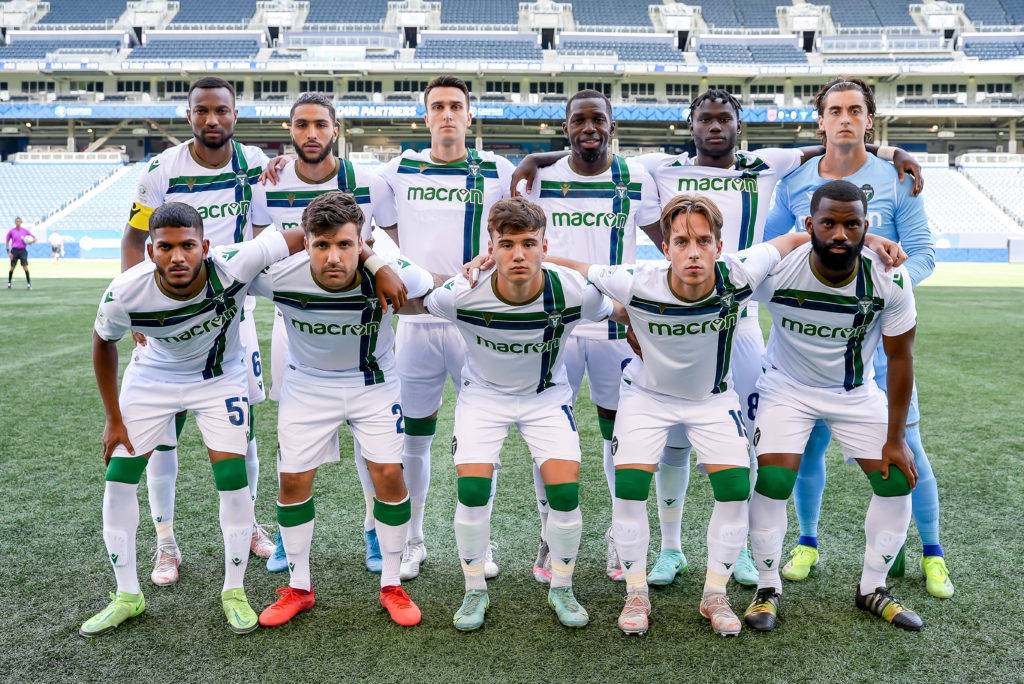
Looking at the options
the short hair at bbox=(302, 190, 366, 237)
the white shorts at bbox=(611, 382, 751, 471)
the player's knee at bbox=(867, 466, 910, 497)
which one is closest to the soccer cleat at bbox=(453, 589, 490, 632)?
the white shorts at bbox=(611, 382, 751, 471)

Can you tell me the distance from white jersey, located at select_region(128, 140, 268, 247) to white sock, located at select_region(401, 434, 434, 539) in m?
1.42

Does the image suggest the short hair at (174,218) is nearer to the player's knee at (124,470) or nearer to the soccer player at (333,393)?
the soccer player at (333,393)

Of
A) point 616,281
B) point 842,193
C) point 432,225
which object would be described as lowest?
point 616,281

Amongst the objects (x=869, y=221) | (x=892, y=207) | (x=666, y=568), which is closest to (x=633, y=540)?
(x=666, y=568)

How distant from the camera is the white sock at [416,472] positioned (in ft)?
12.9

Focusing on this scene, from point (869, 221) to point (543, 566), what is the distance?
2.32 metres

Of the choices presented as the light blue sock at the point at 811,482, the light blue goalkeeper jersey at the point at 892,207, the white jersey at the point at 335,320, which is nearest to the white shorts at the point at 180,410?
the white jersey at the point at 335,320

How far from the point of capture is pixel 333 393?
348cm

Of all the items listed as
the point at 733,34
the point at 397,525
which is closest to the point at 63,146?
the point at 733,34

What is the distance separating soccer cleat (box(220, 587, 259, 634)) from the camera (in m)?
3.19

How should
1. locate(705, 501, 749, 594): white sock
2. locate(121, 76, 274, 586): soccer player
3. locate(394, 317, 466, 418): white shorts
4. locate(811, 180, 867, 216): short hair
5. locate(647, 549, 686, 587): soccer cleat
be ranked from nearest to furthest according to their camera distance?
locate(811, 180, 867, 216): short hair, locate(705, 501, 749, 594): white sock, locate(647, 549, 686, 587): soccer cleat, locate(121, 76, 274, 586): soccer player, locate(394, 317, 466, 418): white shorts

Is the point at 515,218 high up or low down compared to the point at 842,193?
down

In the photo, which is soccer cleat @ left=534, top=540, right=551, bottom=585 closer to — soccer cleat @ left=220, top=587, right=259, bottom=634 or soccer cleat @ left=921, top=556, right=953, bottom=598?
soccer cleat @ left=220, top=587, right=259, bottom=634

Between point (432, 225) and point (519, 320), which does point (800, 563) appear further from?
point (432, 225)
